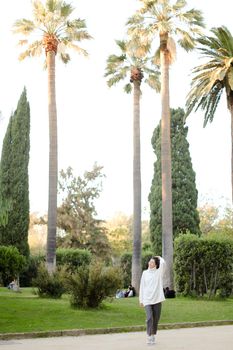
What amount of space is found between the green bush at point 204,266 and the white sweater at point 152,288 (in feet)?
→ 56.9

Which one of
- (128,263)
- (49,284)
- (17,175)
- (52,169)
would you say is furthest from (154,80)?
(49,284)

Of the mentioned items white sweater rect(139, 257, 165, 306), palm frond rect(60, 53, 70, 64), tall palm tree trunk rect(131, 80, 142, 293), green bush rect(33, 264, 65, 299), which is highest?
palm frond rect(60, 53, 70, 64)

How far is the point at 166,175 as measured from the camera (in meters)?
31.5

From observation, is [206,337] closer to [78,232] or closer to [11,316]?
[11,316]

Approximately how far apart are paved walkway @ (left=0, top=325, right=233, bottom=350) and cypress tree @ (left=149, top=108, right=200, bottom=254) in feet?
100

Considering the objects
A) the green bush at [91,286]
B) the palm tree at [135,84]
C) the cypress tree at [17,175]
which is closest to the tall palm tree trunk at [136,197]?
the palm tree at [135,84]

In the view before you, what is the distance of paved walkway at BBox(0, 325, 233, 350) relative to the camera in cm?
1121

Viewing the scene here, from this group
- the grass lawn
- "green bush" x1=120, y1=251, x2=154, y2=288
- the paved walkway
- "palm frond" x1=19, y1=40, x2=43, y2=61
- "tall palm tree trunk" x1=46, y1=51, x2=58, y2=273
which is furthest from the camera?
"green bush" x1=120, y1=251, x2=154, y2=288

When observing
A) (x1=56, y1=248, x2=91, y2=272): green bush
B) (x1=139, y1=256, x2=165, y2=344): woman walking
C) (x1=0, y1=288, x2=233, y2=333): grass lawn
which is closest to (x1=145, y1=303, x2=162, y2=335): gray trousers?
(x1=139, y1=256, x2=165, y2=344): woman walking

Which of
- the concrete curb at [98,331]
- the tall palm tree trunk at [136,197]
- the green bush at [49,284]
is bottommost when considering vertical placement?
the concrete curb at [98,331]

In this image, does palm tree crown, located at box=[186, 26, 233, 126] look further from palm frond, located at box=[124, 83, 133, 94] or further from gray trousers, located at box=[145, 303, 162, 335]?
gray trousers, located at box=[145, 303, 162, 335]

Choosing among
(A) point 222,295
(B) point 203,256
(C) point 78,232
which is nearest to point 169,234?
(B) point 203,256

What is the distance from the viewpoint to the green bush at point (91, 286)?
19.1m

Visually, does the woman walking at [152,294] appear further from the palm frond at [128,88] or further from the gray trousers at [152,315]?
the palm frond at [128,88]
